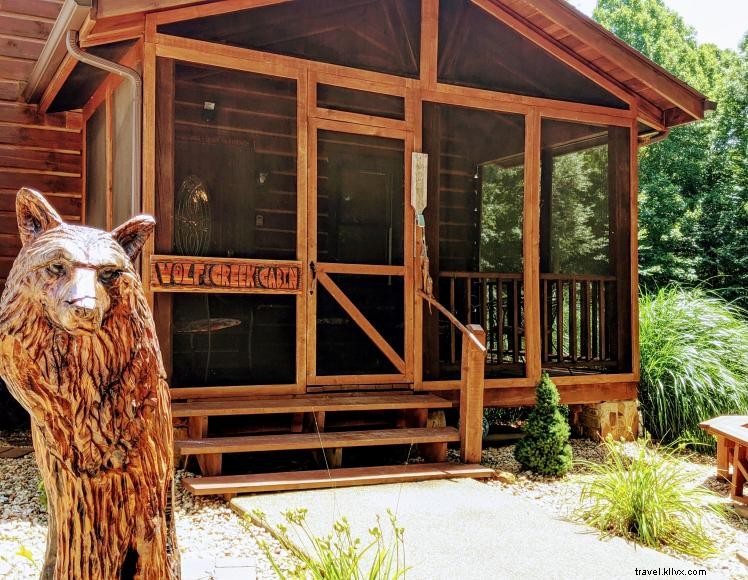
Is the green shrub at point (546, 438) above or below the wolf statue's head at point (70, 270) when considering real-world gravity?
below

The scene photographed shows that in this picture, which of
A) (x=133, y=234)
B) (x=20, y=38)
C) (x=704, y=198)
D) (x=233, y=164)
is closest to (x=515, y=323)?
(x=233, y=164)

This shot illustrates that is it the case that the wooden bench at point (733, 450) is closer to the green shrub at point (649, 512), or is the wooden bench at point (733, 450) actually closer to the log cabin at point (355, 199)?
the green shrub at point (649, 512)

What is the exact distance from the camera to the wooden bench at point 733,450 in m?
5.15

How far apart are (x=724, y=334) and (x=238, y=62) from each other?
590cm

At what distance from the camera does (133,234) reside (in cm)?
173

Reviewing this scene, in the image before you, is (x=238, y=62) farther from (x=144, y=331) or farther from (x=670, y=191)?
(x=670, y=191)

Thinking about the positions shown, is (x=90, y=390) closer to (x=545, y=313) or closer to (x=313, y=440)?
(x=313, y=440)

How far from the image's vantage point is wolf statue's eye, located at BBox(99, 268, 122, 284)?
5.07 feet

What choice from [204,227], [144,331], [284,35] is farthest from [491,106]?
[144,331]

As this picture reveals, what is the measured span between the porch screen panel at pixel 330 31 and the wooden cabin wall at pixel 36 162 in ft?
9.00

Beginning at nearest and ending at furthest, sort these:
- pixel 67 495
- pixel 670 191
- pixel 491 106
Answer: pixel 67 495 < pixel 491 106 < pixel 670 191

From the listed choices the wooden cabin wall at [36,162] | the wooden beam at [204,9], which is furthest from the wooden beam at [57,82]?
the wooden beam at [204,9]

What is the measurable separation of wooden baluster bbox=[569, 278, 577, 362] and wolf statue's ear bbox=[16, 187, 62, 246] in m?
5.82

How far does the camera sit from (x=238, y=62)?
17.6 ft
